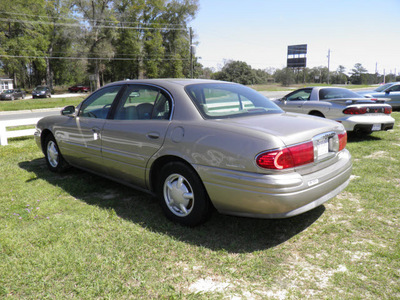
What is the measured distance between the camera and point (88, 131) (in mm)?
4406

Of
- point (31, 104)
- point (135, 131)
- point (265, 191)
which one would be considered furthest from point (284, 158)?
point (31, 104)

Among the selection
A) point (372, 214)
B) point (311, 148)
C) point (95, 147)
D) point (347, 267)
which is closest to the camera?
point (347, 267)

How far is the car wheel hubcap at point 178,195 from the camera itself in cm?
326

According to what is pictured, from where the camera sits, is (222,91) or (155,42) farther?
(155,42)

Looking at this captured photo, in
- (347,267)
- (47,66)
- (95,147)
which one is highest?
(47,66)

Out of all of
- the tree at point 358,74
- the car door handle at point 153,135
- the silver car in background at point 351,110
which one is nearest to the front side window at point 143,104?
the car door handle at point 153,135

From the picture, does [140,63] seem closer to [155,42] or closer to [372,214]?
[155,42]

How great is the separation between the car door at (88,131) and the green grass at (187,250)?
507 mm

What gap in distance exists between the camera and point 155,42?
5109 cm

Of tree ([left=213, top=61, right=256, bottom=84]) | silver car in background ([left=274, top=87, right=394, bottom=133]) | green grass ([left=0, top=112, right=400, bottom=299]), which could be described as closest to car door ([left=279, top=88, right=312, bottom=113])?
silver car in background ([left=274, top=87, right=394, bottom=133])

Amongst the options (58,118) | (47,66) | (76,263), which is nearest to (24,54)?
(47,66)

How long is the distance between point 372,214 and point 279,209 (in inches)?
60.8

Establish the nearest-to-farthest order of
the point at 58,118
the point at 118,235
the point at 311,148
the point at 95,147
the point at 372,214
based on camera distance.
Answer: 1. the point at 311,148
2. the point at 118,235
3. the point at 372,214
4. the point at 95,147
5. the point at 58,118

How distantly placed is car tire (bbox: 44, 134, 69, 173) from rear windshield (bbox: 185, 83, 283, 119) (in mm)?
2820
